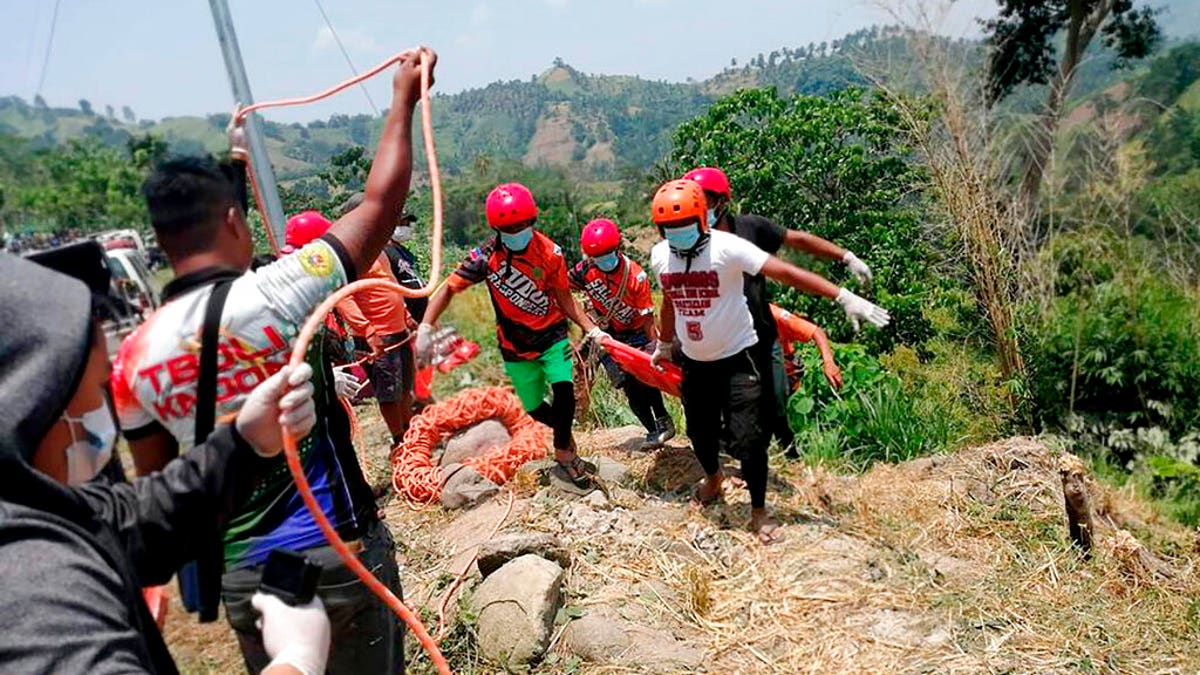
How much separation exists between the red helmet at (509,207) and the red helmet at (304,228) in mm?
Result: 1003

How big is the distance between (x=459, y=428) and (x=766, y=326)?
103 inches

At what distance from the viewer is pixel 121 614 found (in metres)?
1.11

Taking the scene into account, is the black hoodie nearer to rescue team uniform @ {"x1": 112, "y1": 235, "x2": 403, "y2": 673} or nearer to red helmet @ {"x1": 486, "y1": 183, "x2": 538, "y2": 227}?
rescue team uniform @ {"x1": 112, "y1": 235, "x2": 403, "y2": 673}

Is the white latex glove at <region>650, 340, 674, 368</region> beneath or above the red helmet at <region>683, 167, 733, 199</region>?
beneath

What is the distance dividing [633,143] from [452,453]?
23.9ft

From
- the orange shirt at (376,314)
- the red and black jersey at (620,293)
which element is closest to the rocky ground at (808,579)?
the red and black jersey at (620,293)

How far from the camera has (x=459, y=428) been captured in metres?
6.15

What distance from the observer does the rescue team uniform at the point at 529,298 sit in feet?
15.9

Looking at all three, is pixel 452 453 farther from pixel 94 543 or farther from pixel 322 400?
pixel 94 543

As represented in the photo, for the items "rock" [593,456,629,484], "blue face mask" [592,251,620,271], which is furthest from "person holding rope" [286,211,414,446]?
"rock" [593,456,629,484]

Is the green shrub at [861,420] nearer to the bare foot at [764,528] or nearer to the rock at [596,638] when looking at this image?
the bare foot at [764,528]

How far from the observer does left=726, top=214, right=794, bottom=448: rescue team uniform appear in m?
4.37

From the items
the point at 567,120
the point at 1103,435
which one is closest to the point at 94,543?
the point at 1103,435

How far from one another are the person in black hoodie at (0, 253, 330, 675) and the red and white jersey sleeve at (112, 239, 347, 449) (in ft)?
0.85
